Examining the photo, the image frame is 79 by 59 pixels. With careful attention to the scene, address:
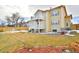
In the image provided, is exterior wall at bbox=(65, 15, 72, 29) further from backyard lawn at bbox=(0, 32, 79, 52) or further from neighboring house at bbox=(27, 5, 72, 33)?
backyard lawn at bbox=(0, 32, 79, 52)

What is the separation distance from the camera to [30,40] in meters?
1.71

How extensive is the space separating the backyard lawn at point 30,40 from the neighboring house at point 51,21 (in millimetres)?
79

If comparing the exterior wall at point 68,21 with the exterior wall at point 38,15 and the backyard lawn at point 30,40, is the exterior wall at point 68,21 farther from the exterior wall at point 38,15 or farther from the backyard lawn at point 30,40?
the exterior wall at point 38,15

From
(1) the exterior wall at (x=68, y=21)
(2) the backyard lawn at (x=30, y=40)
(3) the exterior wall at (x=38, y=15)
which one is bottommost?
(2) the backyard lawn at (x=30, y=40)

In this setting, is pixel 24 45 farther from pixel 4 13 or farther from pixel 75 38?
pixel 75 38

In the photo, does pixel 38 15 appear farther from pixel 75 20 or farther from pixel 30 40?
pixel 75 20

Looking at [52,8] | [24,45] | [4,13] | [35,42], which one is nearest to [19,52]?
[24,45]

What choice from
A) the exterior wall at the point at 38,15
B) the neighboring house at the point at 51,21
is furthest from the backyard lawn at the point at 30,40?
the exterior wall at the point at 38,15

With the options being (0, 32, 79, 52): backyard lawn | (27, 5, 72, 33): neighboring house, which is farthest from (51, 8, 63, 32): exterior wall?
(0, 32, 79, 52): backyard lawn

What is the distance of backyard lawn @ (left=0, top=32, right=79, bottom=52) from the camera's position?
169cm

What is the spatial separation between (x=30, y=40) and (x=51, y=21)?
12.4 inches

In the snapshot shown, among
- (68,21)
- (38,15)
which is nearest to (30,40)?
(38,15)

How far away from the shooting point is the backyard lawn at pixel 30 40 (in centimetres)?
169

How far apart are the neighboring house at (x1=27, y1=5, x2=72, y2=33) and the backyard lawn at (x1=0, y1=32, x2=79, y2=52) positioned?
0.08m
